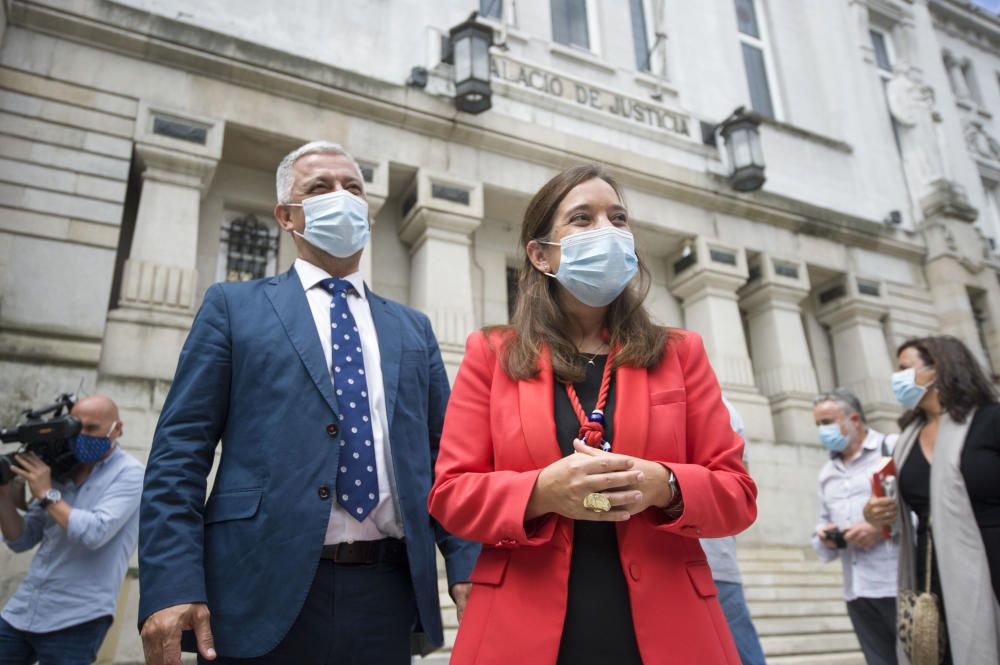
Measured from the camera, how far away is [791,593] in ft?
23.2

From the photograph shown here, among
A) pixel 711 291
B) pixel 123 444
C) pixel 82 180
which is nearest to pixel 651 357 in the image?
pixel 123 444

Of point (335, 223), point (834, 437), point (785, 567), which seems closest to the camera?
point (335, 223)

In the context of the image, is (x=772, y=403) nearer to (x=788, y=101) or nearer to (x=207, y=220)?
(x=788, y=101)

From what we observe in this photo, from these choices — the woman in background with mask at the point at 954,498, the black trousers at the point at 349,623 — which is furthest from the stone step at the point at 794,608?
the black trousers at the point at 349,623

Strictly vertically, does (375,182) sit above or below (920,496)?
above

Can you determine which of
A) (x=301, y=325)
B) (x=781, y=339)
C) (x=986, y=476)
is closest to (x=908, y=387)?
(x=986, y=476)

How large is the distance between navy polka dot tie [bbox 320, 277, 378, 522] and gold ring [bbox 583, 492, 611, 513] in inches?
35.3

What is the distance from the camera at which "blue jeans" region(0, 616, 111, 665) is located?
3.44 m

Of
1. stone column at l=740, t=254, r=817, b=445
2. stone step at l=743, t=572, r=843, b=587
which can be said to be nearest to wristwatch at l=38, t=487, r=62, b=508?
stone step at l=743, t=572, r=843, b=587

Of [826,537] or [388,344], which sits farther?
[826,537]

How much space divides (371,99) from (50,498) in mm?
6035

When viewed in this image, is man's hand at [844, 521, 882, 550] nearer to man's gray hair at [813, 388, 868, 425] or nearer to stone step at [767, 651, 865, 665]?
man's gray hair at [813, 388, 868, 425]

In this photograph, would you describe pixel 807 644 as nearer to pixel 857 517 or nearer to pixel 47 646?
pixel 857 517

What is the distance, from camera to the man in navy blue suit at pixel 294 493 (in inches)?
76.8
